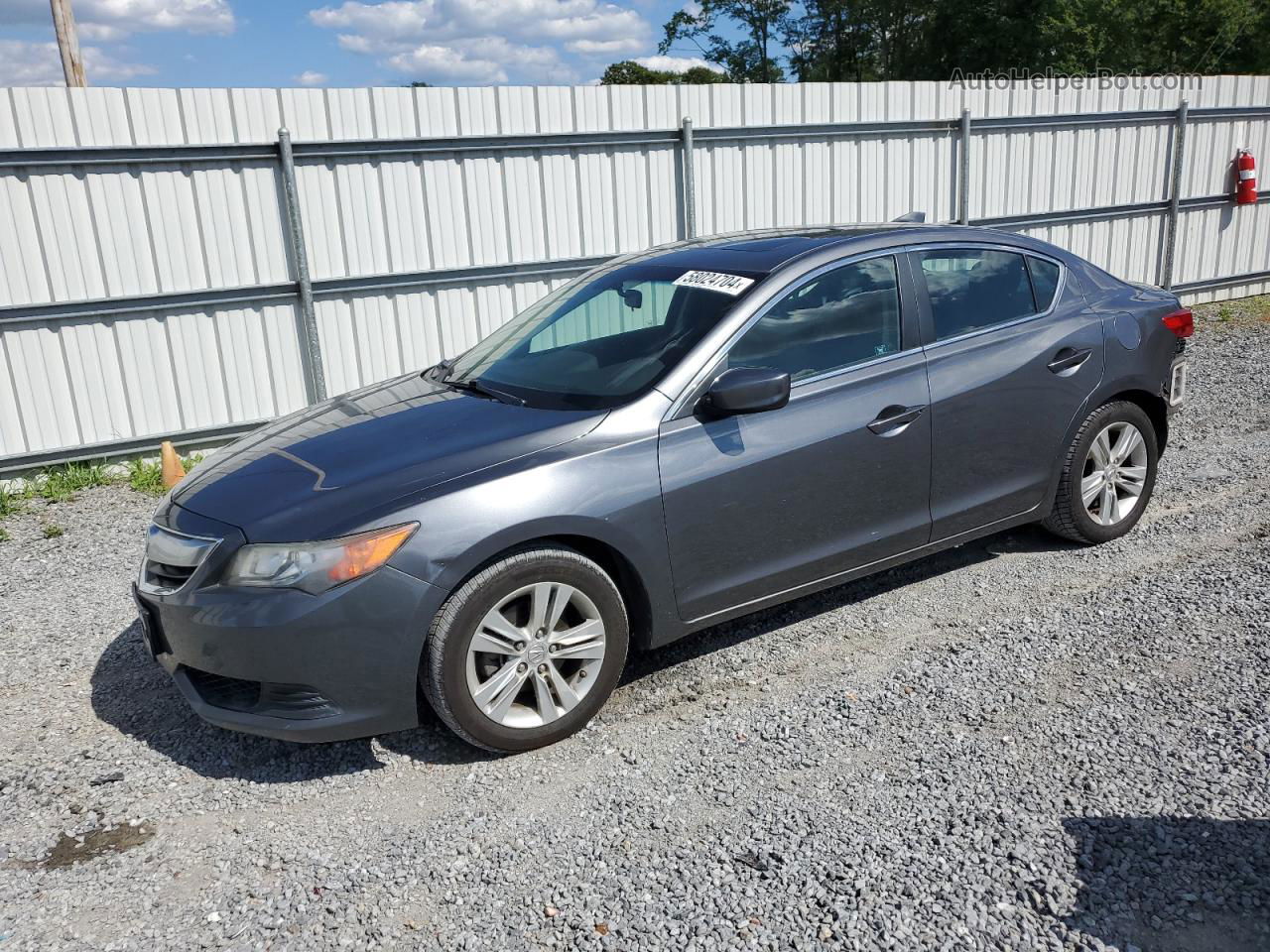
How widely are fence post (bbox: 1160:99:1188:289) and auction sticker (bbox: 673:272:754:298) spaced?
1032 cm

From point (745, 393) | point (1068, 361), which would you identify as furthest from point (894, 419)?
point (1068, 361)

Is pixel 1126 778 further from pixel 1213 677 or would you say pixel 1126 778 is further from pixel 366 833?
pixel 366 833

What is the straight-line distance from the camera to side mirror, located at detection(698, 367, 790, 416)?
3789 mm

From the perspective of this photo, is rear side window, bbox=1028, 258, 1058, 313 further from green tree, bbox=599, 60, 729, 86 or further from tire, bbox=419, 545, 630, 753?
green tree, bbox=599, 60, 729, 86

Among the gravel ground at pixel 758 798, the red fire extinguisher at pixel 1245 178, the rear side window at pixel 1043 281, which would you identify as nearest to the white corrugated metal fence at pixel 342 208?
the gravel ground at pixel 758 798

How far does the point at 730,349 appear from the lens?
4.01 metres

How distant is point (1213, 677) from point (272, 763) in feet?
11.4

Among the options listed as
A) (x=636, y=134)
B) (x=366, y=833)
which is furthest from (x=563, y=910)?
(x=636, y=134)

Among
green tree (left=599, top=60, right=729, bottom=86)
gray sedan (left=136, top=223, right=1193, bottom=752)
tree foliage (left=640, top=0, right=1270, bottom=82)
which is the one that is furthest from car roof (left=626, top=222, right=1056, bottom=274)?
green tree (left=599, top=60, right=729, bottom=86)

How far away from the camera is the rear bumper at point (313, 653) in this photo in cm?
329

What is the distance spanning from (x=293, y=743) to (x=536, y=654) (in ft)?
3.52

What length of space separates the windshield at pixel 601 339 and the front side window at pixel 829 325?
0.59 feet

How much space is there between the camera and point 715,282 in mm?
4281

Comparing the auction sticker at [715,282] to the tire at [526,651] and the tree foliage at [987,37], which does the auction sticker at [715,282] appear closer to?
the tire at [526,651]
